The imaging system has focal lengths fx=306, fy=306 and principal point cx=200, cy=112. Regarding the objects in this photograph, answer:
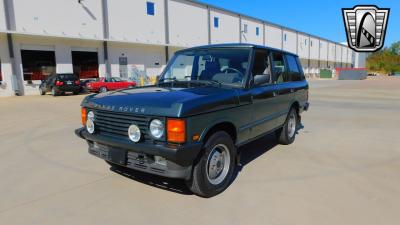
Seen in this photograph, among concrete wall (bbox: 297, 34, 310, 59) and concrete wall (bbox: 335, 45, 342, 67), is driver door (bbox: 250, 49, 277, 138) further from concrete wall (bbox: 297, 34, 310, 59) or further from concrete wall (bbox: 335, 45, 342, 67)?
concrete wall (bbox: 335, 45, 342, 67)

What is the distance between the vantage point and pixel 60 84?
20734mm

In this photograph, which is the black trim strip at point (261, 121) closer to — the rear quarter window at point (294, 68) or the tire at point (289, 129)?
the tire at point (289, 129)

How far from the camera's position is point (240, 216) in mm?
3336

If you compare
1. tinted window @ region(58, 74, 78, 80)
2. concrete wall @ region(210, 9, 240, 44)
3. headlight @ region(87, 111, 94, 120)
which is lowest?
headlight @ region(87, 111, 94, 120)

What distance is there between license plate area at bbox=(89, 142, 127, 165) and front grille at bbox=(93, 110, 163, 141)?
18 centimetres

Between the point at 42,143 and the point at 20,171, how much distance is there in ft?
6.61

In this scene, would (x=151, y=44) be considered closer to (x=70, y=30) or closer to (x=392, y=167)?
(x=70, y=30)

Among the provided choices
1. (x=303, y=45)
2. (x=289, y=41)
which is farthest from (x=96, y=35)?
(x=303, y=45)

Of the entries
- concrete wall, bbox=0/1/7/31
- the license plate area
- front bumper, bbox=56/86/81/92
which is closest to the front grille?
the license plate area

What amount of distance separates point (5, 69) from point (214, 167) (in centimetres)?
2230

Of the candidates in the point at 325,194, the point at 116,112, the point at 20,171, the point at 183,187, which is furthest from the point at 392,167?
the point at 20,171

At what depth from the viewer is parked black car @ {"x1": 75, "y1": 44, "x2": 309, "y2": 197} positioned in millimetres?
3355

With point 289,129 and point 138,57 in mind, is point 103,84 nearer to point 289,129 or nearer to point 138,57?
point 138,57

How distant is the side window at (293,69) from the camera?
6246 millimetres
